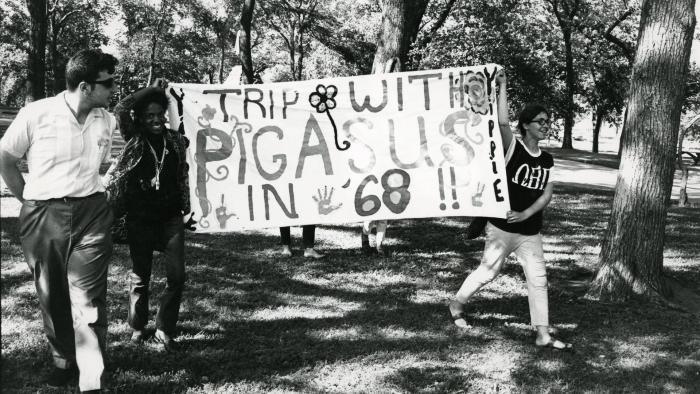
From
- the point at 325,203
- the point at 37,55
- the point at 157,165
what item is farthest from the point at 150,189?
the point at 37,55

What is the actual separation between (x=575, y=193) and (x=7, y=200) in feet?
39.1

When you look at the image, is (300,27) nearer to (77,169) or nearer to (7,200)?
(7,200)

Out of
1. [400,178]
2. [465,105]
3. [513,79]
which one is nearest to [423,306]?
[400,178]

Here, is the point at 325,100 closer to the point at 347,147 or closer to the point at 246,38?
the point at 347,147

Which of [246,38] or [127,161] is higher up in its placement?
[246,38]

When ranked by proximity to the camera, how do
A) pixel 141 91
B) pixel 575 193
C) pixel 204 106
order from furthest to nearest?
pixel 575 193 < pixel 204 106 < pixel 141 91

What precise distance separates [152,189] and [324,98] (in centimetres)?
195

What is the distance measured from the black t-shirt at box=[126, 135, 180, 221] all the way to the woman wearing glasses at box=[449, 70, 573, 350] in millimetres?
2523

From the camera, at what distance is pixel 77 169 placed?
3.60 m

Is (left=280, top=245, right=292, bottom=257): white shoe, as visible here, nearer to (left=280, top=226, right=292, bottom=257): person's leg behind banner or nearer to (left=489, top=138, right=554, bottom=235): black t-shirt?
(left=280, top=226, right=292, bottom=257): person's leg behind banner

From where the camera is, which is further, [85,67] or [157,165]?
[157,165]

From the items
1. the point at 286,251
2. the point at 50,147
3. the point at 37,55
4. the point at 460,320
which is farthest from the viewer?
the point at 37,55

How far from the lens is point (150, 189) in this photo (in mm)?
4410

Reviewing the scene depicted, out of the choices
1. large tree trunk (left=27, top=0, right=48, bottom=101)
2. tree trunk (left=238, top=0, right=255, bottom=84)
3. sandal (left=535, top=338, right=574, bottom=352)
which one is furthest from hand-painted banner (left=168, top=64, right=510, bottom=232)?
tree trunk (left=238, top=0, right=255, bottom=84)
